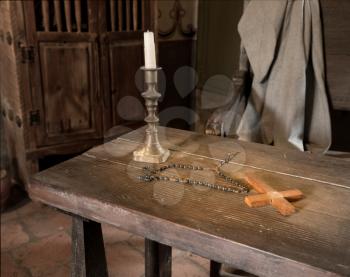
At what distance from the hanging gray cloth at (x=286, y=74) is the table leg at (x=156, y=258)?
70 cm

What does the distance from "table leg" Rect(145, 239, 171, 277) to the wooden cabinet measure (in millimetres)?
1191

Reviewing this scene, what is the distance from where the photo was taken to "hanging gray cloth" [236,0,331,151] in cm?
181

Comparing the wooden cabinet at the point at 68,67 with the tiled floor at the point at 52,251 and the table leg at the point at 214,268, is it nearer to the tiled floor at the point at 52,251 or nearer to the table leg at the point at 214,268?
the tiled floor at the point at 52,251

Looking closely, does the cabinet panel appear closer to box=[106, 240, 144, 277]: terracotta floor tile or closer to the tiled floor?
the tiled floor

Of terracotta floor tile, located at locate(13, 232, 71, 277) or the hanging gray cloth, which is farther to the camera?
terracotta floor tile, located at locate(13, 232, 71, 277)

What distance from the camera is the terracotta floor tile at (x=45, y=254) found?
1.92m

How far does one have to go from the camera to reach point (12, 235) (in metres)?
2.20

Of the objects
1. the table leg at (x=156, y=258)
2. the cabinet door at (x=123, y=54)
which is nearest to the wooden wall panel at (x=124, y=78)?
the cabinet door at (x=123, y=54)

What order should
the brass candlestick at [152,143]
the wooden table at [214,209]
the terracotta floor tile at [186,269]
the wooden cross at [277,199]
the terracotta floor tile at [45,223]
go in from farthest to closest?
the terracotta floor tile at [45,223]
the terracotta floor tile at [186,269]
the brass candlestick at [152,143]
the wooden cross at [277,199]
the wooden table at [214,209]

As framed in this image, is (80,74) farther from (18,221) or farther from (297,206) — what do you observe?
(297,206)

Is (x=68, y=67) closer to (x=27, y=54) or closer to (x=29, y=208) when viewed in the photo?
(x=27, y=54)

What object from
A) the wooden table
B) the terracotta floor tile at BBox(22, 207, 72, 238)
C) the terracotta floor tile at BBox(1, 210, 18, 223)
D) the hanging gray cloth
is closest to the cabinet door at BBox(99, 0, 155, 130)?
the terracotta floor tile at BBox(22, 207, 72, 238)

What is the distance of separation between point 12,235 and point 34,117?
689 mm

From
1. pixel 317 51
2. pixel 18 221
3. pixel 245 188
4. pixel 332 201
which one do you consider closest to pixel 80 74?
pixel 18 221
